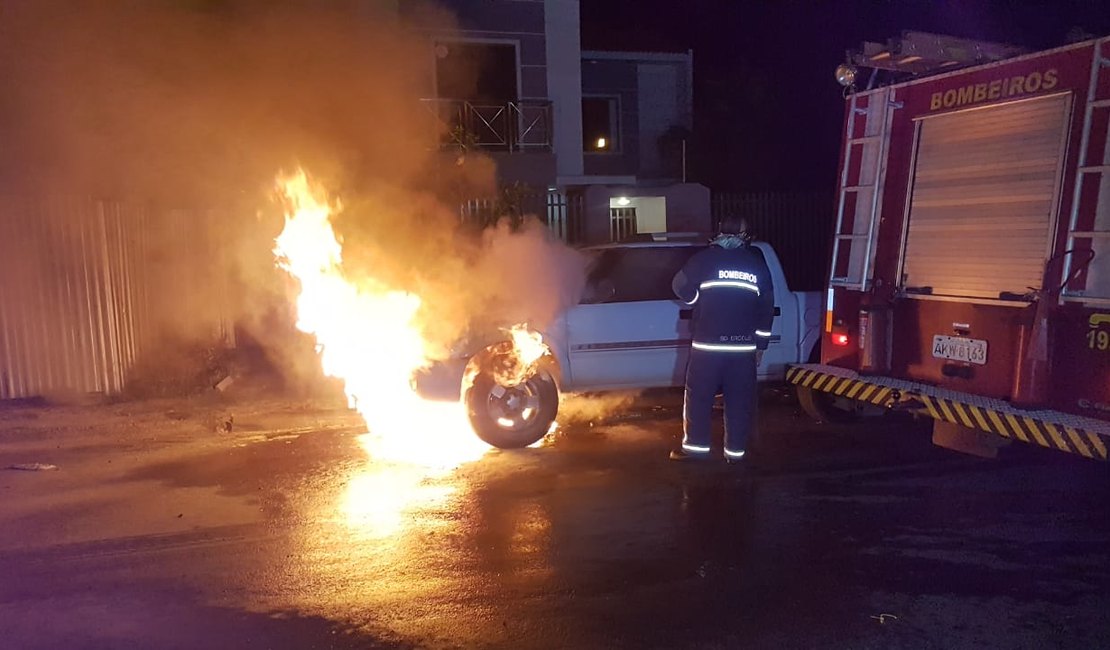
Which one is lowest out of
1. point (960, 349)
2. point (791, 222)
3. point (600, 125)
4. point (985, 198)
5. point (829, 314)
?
point (960, 349)

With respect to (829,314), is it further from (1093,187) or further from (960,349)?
(1093,187)

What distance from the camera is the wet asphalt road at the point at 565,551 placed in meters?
3.96

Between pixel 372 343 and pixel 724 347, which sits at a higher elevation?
pixel 724 347

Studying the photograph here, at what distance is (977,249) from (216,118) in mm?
7368

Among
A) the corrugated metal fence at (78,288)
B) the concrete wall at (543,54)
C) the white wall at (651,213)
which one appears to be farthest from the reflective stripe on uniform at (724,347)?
the white wall at (651,213)

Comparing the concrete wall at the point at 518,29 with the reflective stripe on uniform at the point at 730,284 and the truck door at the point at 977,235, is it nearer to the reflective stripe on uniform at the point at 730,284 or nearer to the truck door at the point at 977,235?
the reflective stripe on uniform at the point at 730,284

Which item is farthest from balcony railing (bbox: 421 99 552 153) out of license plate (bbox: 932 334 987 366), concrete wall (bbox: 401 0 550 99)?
license plate (bbox: 932 334 987 366)

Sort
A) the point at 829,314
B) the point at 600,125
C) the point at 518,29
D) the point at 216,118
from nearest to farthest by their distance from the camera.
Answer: the point at 829,314 → the point at 216,118 → the point at 518,29 → the point at 600,125

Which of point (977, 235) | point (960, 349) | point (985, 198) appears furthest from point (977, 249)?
point (960, 349)

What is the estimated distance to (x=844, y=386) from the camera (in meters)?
6.40

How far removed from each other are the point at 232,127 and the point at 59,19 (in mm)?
1889

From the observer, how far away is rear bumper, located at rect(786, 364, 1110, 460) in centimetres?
480

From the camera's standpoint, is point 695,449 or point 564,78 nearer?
point 695,449

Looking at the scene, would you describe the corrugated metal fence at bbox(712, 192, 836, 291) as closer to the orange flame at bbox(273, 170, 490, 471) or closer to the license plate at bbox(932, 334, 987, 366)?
the orange flame at bbox(273, 170, 490, 471)
